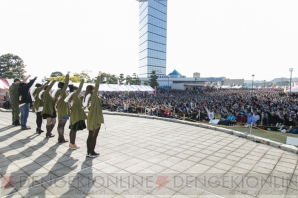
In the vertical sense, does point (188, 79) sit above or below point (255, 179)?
above

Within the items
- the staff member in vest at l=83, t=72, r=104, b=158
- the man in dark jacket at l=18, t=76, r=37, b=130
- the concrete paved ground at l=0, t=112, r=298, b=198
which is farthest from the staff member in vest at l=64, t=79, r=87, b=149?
the man in dark jacket at l=18, t=76, r=37, b=130

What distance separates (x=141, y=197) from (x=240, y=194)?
152 cm

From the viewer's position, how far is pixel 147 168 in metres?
3.82

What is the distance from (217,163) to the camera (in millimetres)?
4172

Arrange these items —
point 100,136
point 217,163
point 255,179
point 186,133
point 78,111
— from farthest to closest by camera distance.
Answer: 1. point 186,133
2. point 100,136
3. point 78,111
4. point 217,163
5. point 255,179

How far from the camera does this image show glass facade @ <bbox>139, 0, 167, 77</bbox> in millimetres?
90750

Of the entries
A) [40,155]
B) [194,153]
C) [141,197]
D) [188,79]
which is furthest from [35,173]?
[188,79]

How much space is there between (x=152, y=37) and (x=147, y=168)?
→ 3694 inches

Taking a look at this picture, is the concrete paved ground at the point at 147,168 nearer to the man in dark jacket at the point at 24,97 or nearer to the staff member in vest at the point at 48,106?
the staff member in vest at the point at 48,106

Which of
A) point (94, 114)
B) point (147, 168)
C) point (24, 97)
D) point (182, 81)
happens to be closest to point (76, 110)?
point (94, 114)

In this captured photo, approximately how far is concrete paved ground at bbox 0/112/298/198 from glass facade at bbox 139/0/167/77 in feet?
277

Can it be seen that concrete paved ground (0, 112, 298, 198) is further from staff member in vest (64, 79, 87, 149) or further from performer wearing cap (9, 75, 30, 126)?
performer wearing cap (9, 75, 30, 126)

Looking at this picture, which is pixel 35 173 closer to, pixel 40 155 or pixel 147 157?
pixel 40 155

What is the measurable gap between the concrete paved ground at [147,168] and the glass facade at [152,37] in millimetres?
84471
